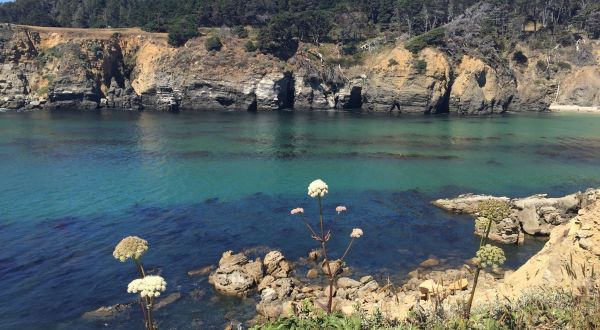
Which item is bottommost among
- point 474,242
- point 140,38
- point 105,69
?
point 474,242

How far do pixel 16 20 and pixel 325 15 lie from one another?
106757 mm

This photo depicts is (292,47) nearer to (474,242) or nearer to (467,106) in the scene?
(467,106)

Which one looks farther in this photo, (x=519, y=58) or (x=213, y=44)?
(x=519, y=58)

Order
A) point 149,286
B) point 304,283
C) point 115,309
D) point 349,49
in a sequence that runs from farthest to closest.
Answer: point 349,49
point 304,283
point 115,309
point 149,286

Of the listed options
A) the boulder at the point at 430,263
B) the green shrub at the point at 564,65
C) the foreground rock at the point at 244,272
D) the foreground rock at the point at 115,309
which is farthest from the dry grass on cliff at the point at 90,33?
the boulder at the point at 430,263

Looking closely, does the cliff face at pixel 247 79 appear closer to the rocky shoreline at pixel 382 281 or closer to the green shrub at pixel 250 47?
the green shrub at pixel 250 47

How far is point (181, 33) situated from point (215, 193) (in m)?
92.2

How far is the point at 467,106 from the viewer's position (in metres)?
105

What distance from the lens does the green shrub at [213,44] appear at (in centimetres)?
11469

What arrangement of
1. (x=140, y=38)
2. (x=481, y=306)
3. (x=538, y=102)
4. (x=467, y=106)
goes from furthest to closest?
(x=140, y=38) → (x=538, y=102) → (x=467, y=106) → (x=481, y=306)

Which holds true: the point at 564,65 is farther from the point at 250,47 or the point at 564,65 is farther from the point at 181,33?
the point at 181,33

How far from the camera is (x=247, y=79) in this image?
108375 millimetres

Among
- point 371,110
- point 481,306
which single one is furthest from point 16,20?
point 481,306

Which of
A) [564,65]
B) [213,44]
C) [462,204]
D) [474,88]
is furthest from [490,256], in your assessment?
[564,65]
